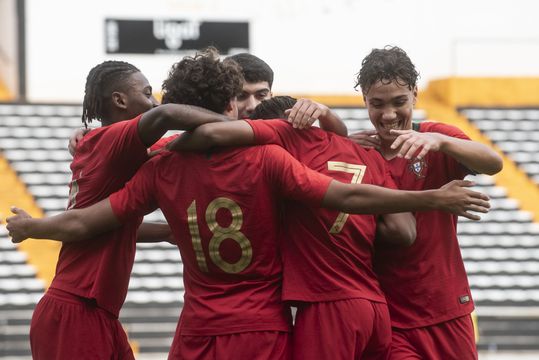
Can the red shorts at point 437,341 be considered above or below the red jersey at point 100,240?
below

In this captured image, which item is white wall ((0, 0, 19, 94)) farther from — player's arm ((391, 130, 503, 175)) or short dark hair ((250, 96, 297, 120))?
player's arm ((391, 130, 503, 175))

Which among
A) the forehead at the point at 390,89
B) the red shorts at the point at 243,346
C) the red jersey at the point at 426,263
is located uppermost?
→ the forehead at the point at 390,89

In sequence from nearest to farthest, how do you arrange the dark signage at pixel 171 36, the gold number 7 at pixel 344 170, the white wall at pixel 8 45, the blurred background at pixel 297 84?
the gold number 7 at pixel 344 170
the blurred background at pixel 297 84
the dark signage at pixel 171 36
the white wall at pixel 8 45

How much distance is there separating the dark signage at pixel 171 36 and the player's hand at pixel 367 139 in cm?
1158

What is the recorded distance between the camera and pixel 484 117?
18219 mm

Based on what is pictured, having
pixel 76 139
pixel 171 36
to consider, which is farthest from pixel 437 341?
pixel 171 36

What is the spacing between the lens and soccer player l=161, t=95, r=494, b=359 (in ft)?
16.3

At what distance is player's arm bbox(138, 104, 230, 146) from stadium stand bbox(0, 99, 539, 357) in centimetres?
863

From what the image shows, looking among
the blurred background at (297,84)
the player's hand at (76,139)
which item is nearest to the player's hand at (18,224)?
the player's hand at (76,139)

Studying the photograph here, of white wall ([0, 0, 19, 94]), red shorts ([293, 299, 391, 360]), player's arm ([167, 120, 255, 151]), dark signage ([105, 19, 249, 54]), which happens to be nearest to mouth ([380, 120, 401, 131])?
player's arm ([167, 120, 255, 151])

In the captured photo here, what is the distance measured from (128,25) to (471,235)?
5680 millimetres

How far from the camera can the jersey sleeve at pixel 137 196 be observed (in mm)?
5141

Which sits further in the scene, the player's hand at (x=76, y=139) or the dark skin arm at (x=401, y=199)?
the player's hand at (x=76, y=139)

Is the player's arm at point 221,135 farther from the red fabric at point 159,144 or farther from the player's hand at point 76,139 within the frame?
the player's hand at point 76,139
